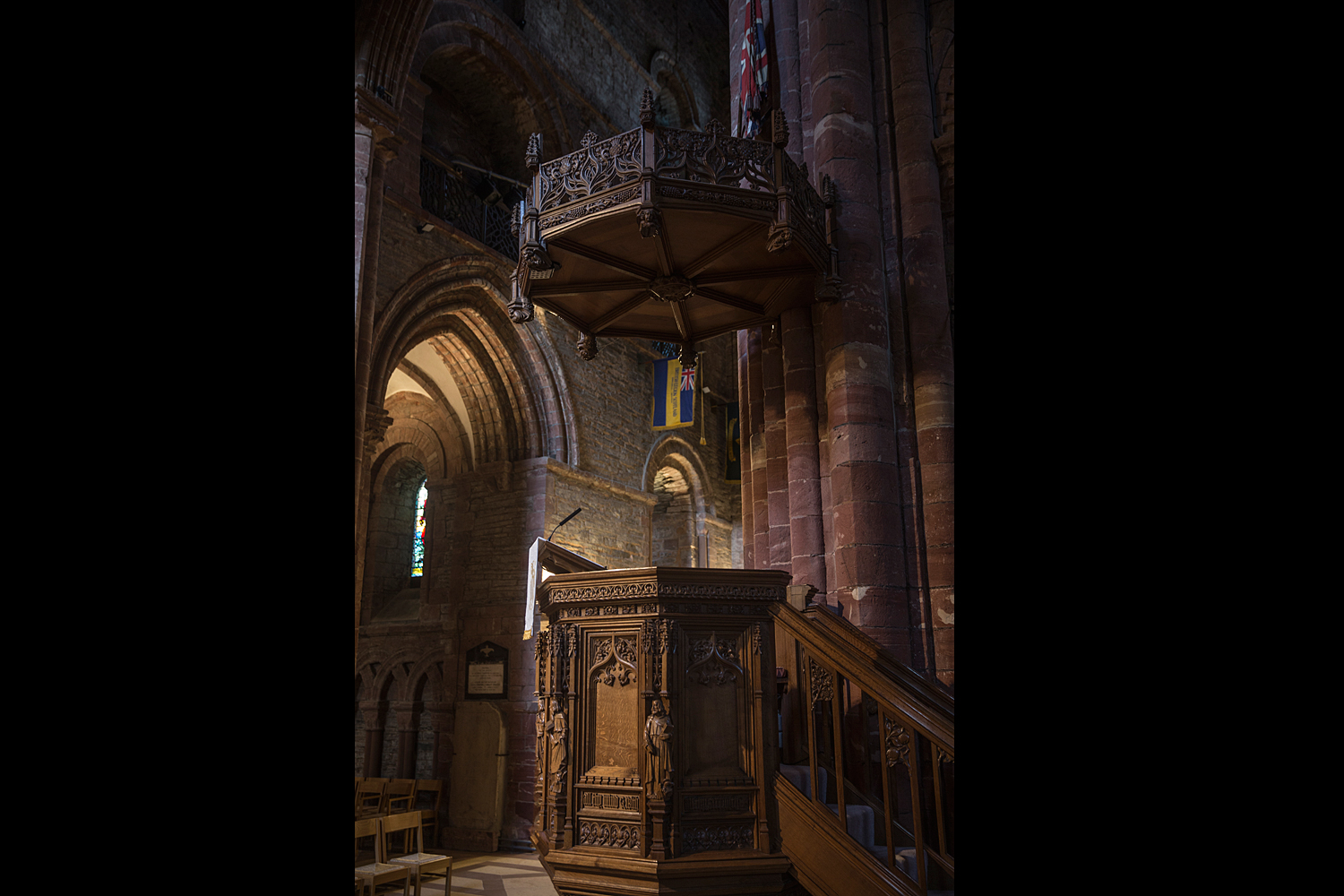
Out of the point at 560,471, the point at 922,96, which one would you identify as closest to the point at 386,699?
the point at 560,471

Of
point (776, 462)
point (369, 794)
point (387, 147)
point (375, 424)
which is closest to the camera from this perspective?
point (776, 462)

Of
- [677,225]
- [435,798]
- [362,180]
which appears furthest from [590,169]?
[435,798]

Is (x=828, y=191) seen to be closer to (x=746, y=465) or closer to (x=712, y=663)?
(x=746, y=465)

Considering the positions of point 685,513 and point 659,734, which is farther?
point 685,513

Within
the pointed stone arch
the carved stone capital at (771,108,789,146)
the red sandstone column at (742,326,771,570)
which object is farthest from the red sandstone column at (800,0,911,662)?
the pointed stone arch

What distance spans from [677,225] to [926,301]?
1837mm

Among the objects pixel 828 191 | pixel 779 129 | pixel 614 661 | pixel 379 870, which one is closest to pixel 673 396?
pixel 828 191

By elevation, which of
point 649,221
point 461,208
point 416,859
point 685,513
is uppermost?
point 461,208

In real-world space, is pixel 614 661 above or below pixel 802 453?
below

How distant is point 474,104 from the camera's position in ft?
42.4

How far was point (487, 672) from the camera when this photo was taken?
11.8m

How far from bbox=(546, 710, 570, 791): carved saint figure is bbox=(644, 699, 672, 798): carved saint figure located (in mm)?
386

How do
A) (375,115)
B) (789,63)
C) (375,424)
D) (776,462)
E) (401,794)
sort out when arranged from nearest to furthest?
(776,462) < (789,63) < (375,115) < (375,424) < (401,794)

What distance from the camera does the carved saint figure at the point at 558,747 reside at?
356 cm
